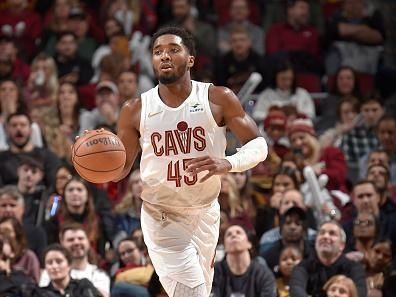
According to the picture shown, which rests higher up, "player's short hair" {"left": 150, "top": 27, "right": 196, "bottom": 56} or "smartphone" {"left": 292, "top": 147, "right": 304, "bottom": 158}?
"smartphone" {"left": 292, "top": 147, "right": 304, "bottom": 158}

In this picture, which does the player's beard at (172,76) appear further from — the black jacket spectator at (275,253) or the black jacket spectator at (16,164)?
the black jacket spectator at (16,164)

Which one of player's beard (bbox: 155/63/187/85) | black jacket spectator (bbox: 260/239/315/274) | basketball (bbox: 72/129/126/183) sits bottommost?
black jacket spectator (bbox: 260/239/315/274)

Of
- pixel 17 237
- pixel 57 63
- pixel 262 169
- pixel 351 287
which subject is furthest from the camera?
pixel 57 63

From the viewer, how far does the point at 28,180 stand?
11195 millimetres

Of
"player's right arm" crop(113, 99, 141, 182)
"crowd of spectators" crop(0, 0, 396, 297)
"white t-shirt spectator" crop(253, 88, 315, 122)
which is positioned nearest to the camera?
"player's right arm" crop(113, 99, 141, 182)

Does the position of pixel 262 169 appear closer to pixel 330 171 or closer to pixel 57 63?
pixel 330 171

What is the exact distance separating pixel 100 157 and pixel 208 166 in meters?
0.78

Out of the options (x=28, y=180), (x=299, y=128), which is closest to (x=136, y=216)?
(x=28, y=180)

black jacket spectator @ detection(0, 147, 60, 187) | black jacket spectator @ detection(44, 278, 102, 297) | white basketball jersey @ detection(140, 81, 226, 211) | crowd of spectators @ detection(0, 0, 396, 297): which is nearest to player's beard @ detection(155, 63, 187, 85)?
white basketball jersey @ detection(140, 81, 226, 211)

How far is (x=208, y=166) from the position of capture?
21.6ft

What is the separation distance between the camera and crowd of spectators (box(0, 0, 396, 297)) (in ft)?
31.5

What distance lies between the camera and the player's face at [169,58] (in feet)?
23.1

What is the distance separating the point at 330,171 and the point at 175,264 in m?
4.80

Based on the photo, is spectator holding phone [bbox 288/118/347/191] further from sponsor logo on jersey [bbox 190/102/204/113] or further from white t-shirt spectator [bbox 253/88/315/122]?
sponsor logo on jersey [bbox 190/102/204/113]
